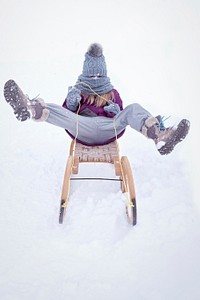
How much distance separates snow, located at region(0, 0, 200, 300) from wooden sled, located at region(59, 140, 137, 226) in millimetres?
79

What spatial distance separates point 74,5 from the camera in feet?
15.9

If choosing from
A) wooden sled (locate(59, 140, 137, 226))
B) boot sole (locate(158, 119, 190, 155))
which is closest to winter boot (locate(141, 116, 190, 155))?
boot sole (locate(158, 119, 190, 155))

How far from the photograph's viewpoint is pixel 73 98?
180cm

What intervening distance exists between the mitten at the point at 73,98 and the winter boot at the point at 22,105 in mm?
237

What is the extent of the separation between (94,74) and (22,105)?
0.52 metres

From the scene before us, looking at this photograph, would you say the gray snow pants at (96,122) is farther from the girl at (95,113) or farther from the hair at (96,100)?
the hair at (96,100)

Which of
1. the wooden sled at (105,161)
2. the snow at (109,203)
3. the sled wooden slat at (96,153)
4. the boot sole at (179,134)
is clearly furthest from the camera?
the sled wooden slat at (96,153)

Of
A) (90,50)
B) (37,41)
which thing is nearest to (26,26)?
(37,41)

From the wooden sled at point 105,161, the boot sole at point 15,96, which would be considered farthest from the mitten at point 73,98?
the boot sole at point 15,96

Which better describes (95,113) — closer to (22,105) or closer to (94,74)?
(94,74)

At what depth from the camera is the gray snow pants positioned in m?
1.62

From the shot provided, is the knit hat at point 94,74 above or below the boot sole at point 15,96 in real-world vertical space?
above

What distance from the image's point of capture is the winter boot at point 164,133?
1.42m

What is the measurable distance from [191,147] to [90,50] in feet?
3.03
